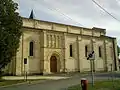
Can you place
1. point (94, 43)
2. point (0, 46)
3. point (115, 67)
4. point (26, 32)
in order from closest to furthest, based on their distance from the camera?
1. point (0, 46)
2. point (26, 32)
3. point (94, 43)
4. point (115, 67)

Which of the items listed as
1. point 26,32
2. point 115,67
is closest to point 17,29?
point 26,32

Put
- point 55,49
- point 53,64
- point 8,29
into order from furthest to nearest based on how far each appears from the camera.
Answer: point 53,64 → point 55,49 → point 8,29

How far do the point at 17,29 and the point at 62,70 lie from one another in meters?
16.6

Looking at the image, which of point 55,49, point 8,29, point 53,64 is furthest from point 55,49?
point 8,29

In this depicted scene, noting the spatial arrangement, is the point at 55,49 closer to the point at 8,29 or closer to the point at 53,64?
the point at 53,64

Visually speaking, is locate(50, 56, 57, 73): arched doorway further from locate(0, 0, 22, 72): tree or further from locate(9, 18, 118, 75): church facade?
locate(0, 0, 22, 72): tree

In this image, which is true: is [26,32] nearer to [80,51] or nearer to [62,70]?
[62,70]

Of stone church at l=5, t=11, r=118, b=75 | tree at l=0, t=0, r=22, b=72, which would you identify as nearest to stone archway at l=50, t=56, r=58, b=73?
stone church at l=5, t=11, r=118, b=75

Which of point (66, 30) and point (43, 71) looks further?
point (66, 30)

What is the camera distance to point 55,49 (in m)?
39.5

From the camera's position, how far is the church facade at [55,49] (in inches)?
1422

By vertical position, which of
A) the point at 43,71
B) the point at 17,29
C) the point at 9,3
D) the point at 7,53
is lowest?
the point at 43,71

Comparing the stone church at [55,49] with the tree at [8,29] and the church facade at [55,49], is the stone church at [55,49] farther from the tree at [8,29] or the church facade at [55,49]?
the tree at [8,29]

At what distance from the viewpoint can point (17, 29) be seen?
83.8 feet
